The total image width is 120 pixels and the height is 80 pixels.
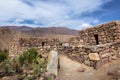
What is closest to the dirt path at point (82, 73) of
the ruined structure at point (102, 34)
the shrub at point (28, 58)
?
the shrub at point (28, 58)

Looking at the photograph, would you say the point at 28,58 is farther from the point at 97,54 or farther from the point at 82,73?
the point at 97,54

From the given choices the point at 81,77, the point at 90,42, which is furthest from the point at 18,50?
the point at 81,77

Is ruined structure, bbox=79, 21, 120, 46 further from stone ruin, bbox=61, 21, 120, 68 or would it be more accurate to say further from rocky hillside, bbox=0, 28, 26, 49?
rocky hillside, bbox=0, 28, 26, 49

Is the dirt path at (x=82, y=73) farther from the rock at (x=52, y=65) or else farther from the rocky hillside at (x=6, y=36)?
the rocky hillside at (x=6, y=36)

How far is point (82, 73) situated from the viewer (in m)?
9.32

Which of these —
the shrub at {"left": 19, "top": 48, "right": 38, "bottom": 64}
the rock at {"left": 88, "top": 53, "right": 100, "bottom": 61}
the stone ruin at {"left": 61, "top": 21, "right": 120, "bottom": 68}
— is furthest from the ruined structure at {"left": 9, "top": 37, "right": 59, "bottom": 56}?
the rock at {"left": 88, "top": 53, "right": 100, "bottom": 61}

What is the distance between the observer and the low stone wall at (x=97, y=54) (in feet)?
30.7

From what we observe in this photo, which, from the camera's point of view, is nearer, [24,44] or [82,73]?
[82,73]

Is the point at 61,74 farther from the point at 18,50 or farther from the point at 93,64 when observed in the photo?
the point at 18,50

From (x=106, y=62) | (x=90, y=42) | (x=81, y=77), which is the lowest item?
(x=81, y=77)

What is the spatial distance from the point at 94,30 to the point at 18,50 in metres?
7.57

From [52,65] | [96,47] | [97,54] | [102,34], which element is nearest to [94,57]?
[97,54]

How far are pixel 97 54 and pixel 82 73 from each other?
111cm

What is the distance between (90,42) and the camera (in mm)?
13406
